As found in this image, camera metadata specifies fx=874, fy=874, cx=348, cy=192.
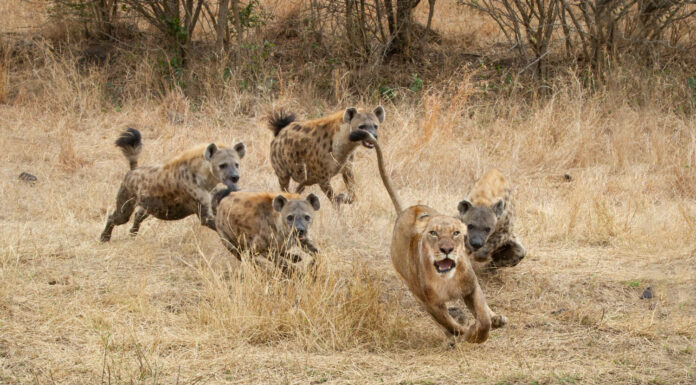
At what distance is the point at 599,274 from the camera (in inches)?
248

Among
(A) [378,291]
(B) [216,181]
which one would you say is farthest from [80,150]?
(A) [378,291]

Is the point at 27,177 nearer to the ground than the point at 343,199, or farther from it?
nearer to the ground

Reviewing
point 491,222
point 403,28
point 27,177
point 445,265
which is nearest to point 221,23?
point 403,28

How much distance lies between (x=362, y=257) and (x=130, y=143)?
2.31 meters

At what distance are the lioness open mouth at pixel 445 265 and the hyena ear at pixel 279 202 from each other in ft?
5.84

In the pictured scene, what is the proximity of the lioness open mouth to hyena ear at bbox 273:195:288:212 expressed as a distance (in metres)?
1.78

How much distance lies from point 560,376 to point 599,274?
6.82ft

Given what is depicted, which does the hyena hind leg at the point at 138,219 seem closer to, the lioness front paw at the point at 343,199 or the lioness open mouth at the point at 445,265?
the lioness front paw at the point at 343,199

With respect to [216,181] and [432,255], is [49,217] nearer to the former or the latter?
[216,181]

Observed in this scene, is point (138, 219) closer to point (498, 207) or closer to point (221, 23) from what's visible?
point (498, 207)

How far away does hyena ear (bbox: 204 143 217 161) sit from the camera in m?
6.79

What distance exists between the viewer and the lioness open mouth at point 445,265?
4301mm

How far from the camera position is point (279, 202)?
5887 millimetres

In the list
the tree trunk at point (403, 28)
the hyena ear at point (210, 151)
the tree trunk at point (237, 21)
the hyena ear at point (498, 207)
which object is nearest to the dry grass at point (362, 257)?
the hyena ear at point (498, 207)
